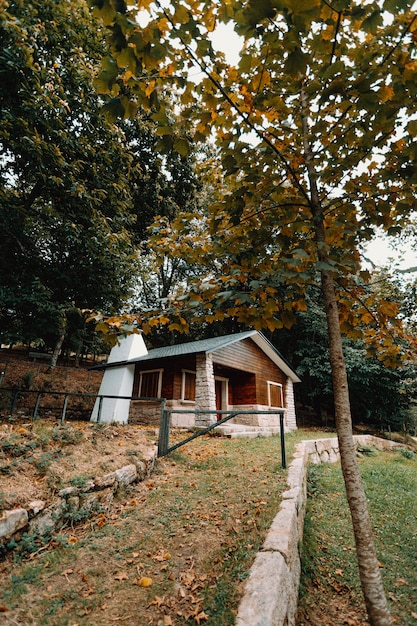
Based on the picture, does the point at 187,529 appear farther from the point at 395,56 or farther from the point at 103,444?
the point at 395,56

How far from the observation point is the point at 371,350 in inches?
135

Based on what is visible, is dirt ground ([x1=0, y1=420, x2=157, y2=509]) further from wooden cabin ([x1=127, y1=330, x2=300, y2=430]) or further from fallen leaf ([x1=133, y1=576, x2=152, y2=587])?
wooden cabin ([x1=127, y1=330, x2=300, y2=430])

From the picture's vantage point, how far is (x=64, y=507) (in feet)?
11.9

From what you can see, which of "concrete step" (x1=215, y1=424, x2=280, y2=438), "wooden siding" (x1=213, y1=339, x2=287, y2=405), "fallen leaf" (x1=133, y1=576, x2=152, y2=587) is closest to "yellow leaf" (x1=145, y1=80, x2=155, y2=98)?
"fallen leaf" (x1=133, y1=576, x2=152, y2=587)

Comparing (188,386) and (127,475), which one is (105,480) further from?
(188,386)

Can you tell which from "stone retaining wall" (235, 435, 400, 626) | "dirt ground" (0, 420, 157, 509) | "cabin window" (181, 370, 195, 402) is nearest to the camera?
"stone retaining wall" (235, 435, 400, 626)

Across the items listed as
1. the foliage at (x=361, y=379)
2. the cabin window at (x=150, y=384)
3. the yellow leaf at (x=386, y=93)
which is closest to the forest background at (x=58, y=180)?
the yellow leaf at (x=386, y=93)

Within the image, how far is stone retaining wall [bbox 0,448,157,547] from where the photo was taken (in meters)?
3.10

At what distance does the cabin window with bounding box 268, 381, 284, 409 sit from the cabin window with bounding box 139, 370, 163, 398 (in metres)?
6.44

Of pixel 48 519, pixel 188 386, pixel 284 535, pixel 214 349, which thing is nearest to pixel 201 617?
pixel 284 535

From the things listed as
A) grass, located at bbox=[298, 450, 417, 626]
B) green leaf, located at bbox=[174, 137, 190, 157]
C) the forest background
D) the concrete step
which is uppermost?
the forest background

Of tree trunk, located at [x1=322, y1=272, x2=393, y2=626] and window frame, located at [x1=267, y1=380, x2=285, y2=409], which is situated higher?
window frame, located at [x1=267, y1=380, x2=285, y2=409]

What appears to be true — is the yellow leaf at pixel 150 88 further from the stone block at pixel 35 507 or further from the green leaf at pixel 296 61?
the stone block at pixel 35 507

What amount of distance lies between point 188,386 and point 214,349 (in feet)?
9.42
